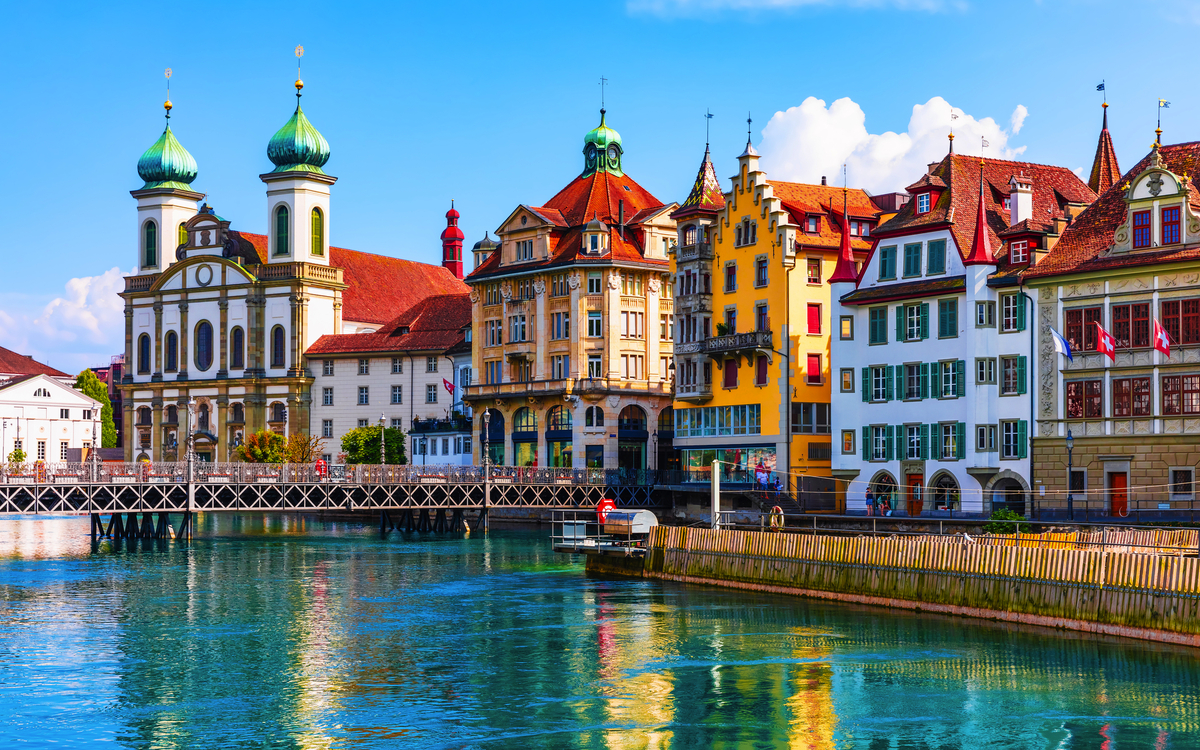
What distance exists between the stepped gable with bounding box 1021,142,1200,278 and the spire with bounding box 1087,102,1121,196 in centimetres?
1587

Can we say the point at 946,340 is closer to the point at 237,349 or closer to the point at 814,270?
the point at 814,270

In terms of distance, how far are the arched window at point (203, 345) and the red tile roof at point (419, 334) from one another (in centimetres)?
1107

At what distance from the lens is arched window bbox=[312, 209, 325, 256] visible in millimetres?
142375

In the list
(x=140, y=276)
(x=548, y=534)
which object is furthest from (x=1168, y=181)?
(x=140, y=276)

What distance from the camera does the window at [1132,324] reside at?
64812 mm

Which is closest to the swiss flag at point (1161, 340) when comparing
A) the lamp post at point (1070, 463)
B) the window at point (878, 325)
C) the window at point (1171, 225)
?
the window at point (1171, 225)

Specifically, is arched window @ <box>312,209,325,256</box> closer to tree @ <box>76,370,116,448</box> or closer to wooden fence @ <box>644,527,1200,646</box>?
tree @ <box>76,370,116,448</box>

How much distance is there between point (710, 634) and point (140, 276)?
116 metres

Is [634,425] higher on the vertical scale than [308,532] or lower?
higher

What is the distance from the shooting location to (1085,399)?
220ft

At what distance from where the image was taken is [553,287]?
364ft

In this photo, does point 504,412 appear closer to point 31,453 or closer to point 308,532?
point 308,532

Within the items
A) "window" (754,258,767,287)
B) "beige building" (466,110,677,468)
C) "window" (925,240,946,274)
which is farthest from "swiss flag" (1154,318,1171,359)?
"beige building" (466,110,677,468)

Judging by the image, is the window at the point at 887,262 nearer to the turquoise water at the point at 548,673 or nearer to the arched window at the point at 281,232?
the turquoise water at the point at 548,673
